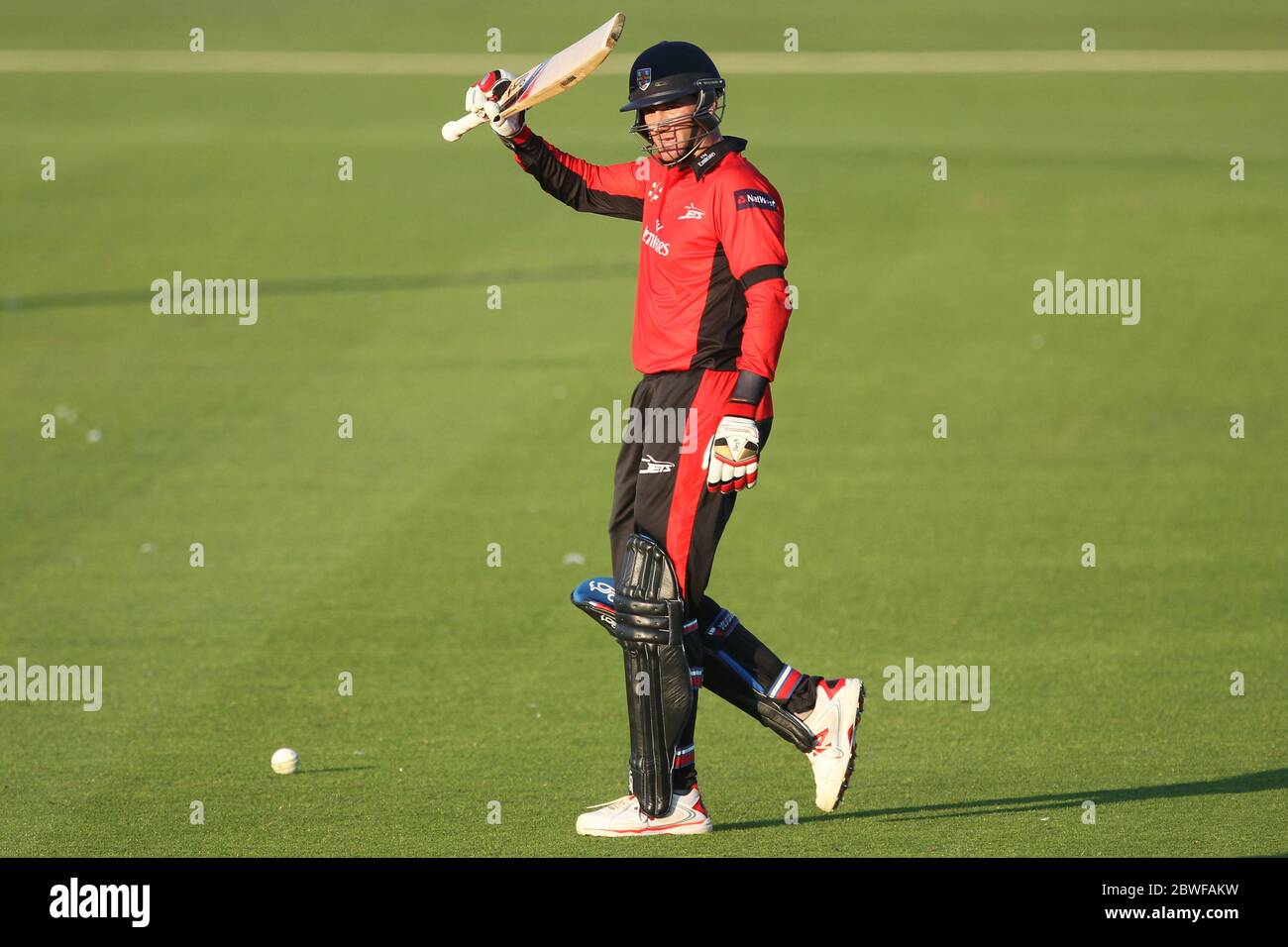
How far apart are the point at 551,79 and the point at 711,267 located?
1026 millimetres

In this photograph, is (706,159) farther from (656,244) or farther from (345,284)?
(345,284)

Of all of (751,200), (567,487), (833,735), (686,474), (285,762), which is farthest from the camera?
(567,487)

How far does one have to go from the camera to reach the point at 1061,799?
273 inches

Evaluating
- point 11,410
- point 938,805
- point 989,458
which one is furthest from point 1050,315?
point 938,805

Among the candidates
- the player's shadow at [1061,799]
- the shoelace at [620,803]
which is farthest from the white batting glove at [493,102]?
the player's shadow at [1061,799]

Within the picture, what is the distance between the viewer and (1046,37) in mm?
36438

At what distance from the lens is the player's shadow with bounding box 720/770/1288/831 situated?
6750mm

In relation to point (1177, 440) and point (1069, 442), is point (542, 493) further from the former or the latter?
point (1177, 440)

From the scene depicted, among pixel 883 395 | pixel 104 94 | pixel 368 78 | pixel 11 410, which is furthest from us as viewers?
pixel 368 78

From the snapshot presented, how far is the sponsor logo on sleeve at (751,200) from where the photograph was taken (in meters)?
6.34

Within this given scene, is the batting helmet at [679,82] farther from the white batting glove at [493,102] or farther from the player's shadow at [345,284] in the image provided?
the player's shadow at [345,284]

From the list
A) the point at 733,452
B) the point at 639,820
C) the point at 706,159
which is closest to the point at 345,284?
the point at 706,159

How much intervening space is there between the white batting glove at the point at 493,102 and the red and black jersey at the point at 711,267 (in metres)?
0.55
